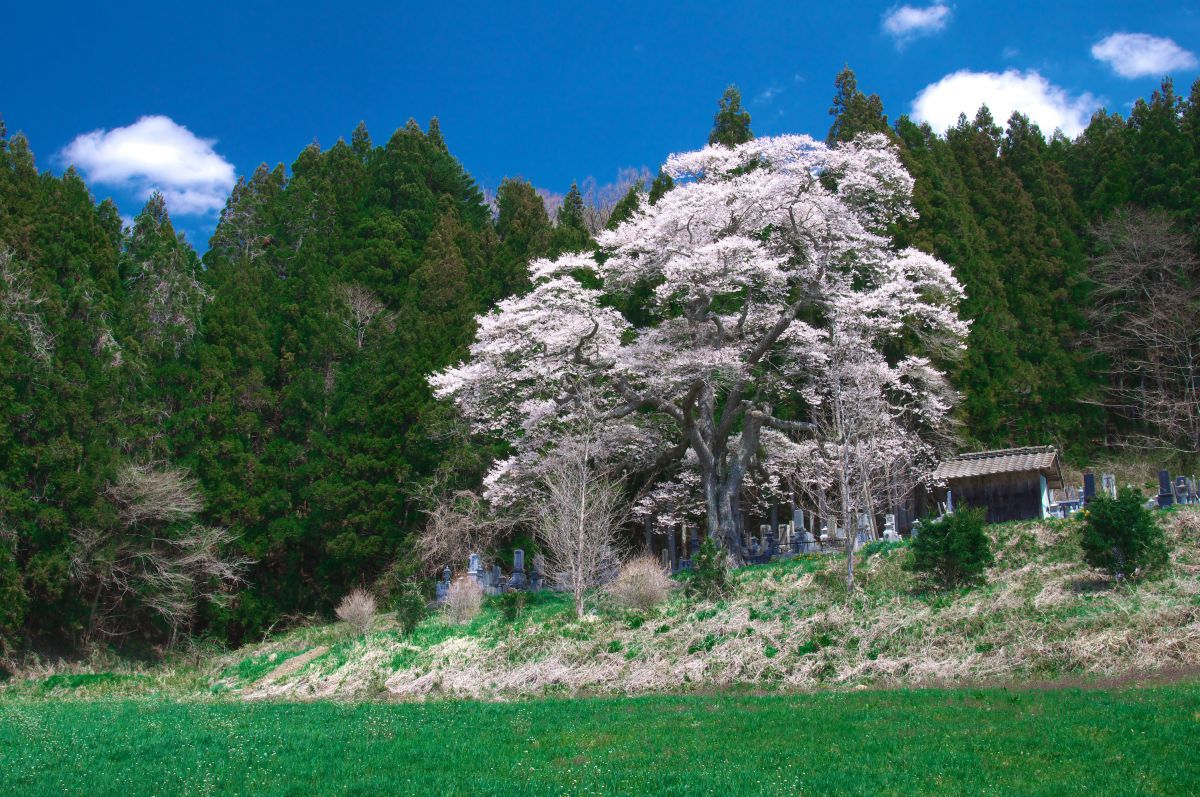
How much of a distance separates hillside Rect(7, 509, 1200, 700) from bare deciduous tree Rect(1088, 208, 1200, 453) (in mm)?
15839

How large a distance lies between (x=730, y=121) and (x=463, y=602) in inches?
876

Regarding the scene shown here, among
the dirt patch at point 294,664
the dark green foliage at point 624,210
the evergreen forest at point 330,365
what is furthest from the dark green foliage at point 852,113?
the dirt patch at point 294,664

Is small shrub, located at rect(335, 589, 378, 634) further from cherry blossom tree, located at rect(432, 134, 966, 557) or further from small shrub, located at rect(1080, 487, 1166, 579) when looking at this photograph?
small shrub, located at rect(1080, 487, 1166, 579)

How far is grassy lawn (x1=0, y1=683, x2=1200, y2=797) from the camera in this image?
7.40 m

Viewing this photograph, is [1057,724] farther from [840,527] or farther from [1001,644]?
[840,527]

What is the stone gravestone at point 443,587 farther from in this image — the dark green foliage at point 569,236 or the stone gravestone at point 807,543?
the dark green foliage at point 569,236

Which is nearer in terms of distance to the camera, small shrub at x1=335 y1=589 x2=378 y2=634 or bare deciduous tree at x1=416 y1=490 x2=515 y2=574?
small shrub at x1=335 y1=589 x2=378 y2=634

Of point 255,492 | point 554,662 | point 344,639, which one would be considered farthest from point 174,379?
point 554,662

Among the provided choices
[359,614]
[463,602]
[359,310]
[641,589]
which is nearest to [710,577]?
[641,589]

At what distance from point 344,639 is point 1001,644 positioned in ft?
51.6

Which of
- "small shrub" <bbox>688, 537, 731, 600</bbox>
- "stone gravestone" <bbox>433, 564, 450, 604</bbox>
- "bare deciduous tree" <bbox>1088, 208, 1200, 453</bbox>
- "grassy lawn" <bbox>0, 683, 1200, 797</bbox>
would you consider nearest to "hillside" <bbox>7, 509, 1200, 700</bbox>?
"small shrub" <bbox>688, 537, 731, 600</bbox>

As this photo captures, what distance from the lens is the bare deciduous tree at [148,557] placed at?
85.7ft

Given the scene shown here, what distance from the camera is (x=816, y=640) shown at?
49.4 feet

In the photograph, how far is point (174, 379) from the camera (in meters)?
31.2
